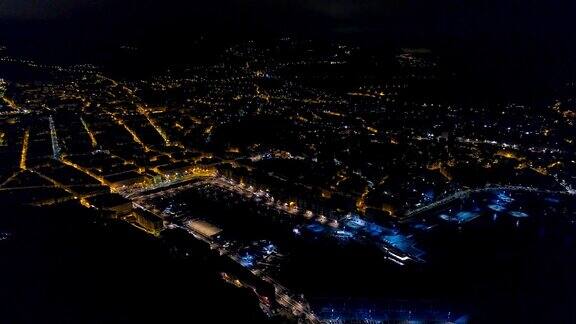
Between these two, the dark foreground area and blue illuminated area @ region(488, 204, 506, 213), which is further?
blue illuminated area @ region(488, 204, 506, 213)

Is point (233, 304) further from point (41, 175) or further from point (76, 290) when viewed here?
point (41, 175)

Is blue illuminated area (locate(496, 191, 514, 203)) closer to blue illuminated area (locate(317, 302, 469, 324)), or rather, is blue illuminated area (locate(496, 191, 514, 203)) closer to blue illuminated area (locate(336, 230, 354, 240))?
blue illuminated area (locate(336, 230, 354, 240))

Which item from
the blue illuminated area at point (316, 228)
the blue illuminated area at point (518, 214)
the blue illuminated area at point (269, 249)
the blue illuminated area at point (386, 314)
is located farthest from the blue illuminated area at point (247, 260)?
the blue illuminated area at point (518, 214)

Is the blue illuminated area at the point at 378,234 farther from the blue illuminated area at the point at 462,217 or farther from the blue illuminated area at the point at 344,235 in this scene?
the blue illuminated area at the point at 462,217

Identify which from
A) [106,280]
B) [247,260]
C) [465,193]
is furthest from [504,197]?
[106,280]

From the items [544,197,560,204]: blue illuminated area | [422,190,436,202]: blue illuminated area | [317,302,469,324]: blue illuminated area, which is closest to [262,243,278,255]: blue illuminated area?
[317,302,469,324]: blue illuminated area

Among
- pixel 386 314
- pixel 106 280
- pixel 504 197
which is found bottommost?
pixel 386 314

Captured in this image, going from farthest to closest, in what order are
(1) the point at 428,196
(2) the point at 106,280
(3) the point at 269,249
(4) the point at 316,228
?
(1) the point at 428,196 → (4) the point at 316,228 → (3) the point at 269,249 → (2) the point at 106,280

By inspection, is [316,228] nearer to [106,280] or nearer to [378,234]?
[378,234]

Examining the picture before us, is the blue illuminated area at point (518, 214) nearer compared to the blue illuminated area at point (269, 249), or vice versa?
the blue illuminated area at point (269, 249)

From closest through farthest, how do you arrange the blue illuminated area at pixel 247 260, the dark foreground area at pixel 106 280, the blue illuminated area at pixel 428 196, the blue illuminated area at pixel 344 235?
the dark foreground area at pixel 106 280 → the blue illuminated area at pixel 247 260 → the blue illuminated area at pixel 344 235 → the blue illuminated area at pixel 428 196

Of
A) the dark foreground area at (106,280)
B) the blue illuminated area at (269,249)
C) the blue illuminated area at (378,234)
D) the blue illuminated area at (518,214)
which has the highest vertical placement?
the dark foreground area at (106,280)
